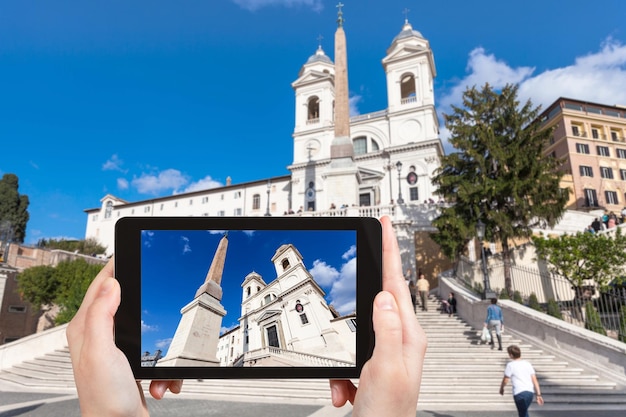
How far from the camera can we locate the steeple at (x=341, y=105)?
102 ft

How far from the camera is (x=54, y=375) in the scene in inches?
530

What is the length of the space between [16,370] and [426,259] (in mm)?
21362

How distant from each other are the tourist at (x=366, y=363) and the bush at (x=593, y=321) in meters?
12.2

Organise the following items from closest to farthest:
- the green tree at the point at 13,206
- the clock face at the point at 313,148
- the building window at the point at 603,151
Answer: the building window at the point at 603,151 < the green tree at the point at 13,206 < the clock face at the point at 313,148

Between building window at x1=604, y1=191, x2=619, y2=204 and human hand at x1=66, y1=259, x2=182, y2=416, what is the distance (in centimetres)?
4983

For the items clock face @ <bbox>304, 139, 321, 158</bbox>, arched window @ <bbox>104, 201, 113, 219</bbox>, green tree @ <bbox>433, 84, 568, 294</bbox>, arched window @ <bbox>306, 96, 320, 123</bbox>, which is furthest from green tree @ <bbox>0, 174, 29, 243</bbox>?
green tree @ <bbox>433, 84, 568, 294</bbox>

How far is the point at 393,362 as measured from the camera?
1257mm

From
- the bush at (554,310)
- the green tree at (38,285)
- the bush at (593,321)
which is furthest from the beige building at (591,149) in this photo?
the green tree at (38,285)

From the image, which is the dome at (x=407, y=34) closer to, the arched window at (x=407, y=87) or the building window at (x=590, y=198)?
the arched window at (x=407, y=87)

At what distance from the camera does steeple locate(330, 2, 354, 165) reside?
31.0m

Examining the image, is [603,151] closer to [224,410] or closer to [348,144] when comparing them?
[348,144]

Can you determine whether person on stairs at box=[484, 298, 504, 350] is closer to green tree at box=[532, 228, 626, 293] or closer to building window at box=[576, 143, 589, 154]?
green tree at box=[532, 228, 626, 293]

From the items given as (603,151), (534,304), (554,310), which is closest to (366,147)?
(603,151)

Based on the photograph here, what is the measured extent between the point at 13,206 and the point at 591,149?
211 feet
